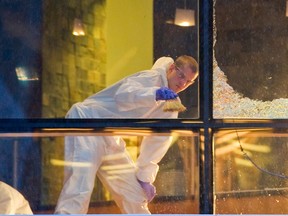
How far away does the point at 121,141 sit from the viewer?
362 cm

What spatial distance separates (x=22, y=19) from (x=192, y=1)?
800 millimetres

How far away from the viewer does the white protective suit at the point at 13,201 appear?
3.62 meters

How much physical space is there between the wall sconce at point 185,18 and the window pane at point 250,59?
4.4 inches

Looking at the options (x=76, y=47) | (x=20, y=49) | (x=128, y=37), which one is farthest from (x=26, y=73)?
(x=128, y=37)

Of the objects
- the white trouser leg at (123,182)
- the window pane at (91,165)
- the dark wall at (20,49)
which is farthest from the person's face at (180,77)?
the dark wall at (20,49)

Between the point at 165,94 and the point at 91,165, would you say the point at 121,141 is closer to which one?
the point at 91,165

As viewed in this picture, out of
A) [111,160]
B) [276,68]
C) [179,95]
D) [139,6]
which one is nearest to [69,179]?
[111,160]

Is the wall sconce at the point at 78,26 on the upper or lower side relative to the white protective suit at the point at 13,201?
upper

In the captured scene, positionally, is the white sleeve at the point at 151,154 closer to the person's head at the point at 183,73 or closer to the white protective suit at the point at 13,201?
the person's head at the point at 183,73

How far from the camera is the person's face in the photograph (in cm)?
363

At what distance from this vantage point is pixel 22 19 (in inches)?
142

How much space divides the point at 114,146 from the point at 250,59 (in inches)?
30.0

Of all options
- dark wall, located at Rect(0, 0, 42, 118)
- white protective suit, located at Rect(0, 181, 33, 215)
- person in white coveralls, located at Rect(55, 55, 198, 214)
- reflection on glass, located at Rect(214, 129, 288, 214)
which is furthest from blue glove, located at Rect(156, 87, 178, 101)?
white protective suit, located at Rect(0, 181, 33, 215)

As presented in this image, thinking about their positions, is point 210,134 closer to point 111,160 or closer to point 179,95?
point 179,95
